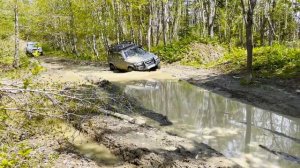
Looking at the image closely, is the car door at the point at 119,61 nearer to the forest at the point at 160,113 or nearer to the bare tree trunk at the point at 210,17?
the forest at the point at 160,113

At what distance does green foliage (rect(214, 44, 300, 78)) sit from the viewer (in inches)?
650

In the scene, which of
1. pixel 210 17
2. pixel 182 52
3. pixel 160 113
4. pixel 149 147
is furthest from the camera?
pixel 210 17

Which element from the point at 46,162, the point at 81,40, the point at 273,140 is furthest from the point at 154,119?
the point at 81,40

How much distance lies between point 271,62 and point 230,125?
9010 mm

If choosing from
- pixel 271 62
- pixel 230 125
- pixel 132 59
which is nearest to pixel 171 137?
pixel 230 125

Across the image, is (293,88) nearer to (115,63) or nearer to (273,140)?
(273,140)

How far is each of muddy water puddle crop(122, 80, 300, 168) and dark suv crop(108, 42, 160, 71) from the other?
485 centimetres

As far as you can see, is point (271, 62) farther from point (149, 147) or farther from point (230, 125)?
point (149, 147)

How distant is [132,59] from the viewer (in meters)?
20.6

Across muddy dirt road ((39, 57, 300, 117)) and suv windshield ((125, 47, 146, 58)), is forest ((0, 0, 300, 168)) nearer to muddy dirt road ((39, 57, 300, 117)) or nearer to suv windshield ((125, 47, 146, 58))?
muddy dirt road ((39, 57, 300, 117))

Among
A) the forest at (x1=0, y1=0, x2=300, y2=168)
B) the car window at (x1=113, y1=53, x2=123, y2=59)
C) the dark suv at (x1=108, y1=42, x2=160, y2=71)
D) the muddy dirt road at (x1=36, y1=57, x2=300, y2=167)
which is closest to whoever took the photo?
the forest at (x1=0, y1=0, x2=300, y2=168)

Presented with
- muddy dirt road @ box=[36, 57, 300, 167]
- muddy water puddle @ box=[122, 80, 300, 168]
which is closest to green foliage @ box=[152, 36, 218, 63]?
muddy dirt road @ box=[36, 57, 300, 167]

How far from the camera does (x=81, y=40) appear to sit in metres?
47.7

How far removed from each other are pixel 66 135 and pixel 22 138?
47.2 inches
